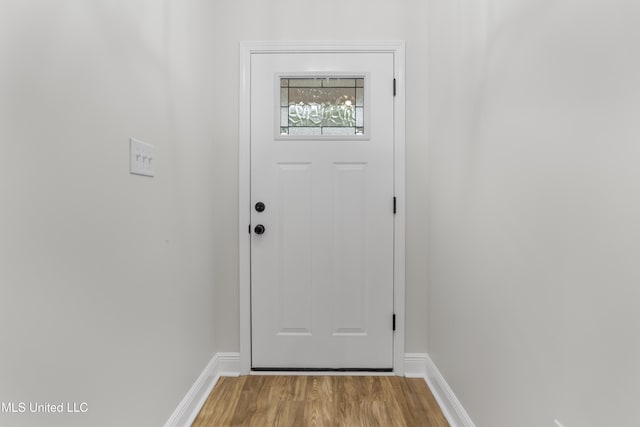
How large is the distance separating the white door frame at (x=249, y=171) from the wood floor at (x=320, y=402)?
17 cm

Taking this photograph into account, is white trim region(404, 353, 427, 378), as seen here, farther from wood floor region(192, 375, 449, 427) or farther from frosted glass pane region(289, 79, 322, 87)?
frosted glass pane region(289, 79, 322, 87)

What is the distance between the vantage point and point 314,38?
2.22m

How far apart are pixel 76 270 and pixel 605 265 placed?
1.31 metres

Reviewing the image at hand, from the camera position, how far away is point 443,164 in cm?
196

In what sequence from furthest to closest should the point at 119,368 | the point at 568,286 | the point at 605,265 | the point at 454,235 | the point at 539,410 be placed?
1. the point at 454,235
2. the point at 119,368
3. the point at 539,410
4. the point at 568,286
5. the point at 605,265

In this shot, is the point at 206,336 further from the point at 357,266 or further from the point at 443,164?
the point at 443,164

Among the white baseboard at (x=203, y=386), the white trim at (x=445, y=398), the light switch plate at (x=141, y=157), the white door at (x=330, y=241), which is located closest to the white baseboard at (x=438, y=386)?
the white trim at (x=445, y=398)

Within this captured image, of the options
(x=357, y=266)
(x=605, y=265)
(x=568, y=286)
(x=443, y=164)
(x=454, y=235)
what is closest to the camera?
(x=605, y=265)

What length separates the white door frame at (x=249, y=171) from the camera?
7.27 ft

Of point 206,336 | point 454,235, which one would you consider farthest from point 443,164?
point 206,336

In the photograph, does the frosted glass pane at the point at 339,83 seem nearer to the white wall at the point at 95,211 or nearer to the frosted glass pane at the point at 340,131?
the frosted glass pane at the point at 340,131

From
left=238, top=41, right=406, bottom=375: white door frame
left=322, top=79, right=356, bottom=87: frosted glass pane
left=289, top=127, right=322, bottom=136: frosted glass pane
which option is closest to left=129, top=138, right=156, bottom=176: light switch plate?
left=238, top=41, right=406, bottom=375: white door frame

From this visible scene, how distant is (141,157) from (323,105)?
4.12ft

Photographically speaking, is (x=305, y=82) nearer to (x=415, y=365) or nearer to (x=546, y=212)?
(x=546, y=212)
